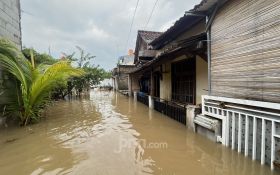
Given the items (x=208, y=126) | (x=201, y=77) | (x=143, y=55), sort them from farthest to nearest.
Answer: (x=143, y=55) < (x=201, y=77) < (x=208, y=126)

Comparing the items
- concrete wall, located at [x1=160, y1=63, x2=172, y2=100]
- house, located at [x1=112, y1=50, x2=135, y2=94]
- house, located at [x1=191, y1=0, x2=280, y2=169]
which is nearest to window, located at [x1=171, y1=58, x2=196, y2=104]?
concrete wall, located at [x1=160, y1=63, x2=172, y2=100]

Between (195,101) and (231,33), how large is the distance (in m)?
3.86

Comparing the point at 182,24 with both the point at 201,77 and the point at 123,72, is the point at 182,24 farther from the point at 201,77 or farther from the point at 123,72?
the point at 123,72

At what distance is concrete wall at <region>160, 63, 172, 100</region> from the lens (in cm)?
1100

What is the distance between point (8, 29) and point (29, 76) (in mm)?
2163

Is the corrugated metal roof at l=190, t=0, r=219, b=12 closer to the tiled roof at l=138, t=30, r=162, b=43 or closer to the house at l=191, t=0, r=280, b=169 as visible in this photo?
the house at l=191, t=0, r=280, b=169

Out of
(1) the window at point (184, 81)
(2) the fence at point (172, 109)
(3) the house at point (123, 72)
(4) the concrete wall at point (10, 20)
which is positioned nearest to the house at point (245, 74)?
(2) the fence at point (172, 109)

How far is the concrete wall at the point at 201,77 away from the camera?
727 cm

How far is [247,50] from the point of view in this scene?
4141 mm

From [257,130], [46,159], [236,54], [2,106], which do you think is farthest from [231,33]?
[2,106]

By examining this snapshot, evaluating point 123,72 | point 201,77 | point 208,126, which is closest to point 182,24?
point 201,77

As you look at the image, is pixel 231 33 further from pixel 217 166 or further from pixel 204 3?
pixel 217 166

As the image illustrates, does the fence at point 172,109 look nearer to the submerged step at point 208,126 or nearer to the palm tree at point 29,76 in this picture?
the submerged step at point 208,126

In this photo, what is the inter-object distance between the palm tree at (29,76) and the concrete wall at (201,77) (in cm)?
484
